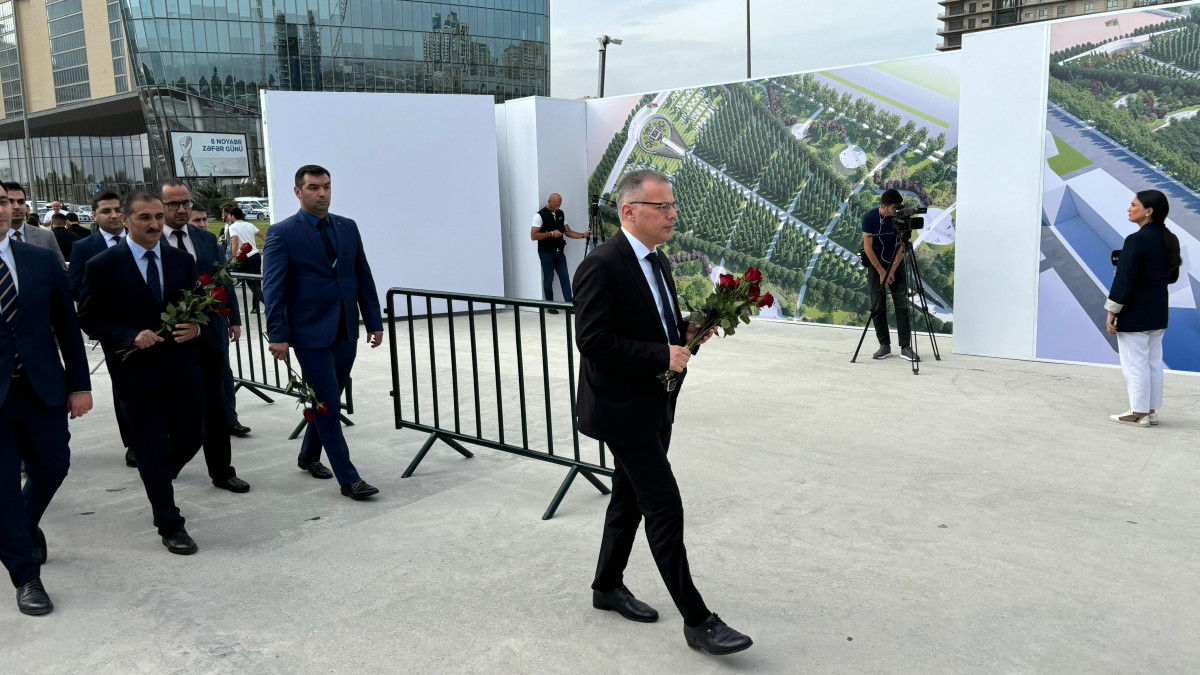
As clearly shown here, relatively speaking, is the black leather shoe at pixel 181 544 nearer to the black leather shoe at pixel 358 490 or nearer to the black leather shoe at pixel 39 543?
the black leather shoe at pixel 39 543

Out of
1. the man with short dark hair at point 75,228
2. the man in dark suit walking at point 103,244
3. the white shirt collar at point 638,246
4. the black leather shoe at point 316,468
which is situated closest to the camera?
the white shirt collar at point 638,246

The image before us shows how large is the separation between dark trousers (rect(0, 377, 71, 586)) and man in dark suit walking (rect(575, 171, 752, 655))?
7.71 ft

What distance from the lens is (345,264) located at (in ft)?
16.5

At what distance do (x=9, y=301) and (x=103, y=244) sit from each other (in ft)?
6.28

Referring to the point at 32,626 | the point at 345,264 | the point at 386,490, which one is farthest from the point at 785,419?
the point at 32,626

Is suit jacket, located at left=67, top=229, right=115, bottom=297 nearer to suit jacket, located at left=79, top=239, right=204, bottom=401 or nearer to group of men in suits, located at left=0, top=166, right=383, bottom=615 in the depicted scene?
group of men in suits, located at left=0, top=166, right=383, bottom=615

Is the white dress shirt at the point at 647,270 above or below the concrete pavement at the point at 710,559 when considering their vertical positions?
above

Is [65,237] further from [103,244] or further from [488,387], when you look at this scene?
[103,244]

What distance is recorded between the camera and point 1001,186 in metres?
8.68

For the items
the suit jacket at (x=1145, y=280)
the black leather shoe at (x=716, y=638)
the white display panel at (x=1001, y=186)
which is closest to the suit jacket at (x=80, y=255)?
the black leather shoe at (x=716, y=638)

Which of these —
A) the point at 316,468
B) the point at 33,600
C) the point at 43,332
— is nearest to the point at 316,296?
the point at 316,468

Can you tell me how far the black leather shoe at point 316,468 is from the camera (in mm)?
5527

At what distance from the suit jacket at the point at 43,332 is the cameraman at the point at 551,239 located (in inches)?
364

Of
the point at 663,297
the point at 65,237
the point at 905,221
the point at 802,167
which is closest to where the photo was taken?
the point at 663,297
